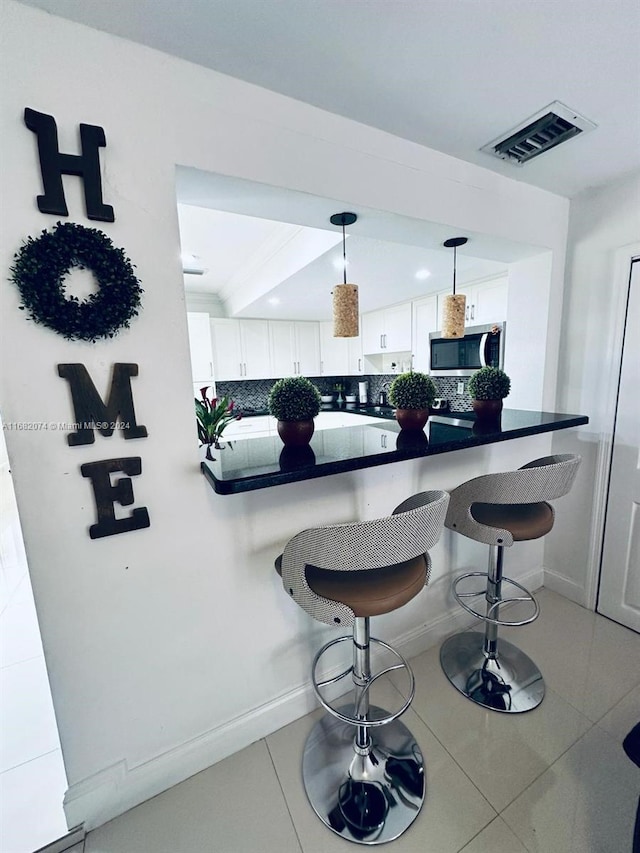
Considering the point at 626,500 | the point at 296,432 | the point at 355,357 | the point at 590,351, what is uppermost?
the point at 355,357

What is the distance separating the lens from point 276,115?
115 centimetres

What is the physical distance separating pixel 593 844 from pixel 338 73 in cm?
254

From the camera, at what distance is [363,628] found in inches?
48.4

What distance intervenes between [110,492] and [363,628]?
97 cm

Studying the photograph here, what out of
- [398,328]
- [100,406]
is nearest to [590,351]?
[398,328]

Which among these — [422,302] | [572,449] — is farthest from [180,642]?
[422,302]

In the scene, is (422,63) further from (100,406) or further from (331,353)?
(331,353)

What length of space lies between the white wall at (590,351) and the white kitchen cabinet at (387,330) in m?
1.95

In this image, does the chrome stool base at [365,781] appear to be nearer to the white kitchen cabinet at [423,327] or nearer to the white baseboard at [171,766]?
the white baseboard at [171,766]

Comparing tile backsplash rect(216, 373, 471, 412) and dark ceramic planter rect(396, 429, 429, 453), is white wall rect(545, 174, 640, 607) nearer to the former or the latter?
dark ceramic planter rect(396, 429, 429, 453)

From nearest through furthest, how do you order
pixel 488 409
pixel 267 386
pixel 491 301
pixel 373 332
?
pixel 488 409 → pixel 491 301 → pixel 373 332 → pixel 267 386

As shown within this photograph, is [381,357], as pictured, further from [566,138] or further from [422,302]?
[566,138]

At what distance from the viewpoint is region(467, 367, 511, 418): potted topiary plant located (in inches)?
67.9

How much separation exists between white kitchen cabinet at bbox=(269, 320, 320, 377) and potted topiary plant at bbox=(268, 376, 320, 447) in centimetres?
374
